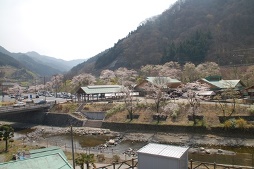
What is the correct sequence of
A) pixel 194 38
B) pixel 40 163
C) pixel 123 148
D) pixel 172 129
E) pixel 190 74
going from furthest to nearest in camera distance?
pixel 194 38 → pixel 190 74 → pixel 172 129 → pixel 123 148 → pixel 40 163

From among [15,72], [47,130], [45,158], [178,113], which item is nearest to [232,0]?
[178,113]

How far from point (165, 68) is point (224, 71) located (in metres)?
16.0

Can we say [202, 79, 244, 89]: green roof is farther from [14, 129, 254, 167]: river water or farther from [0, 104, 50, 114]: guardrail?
[0, 104, 50, 114]: guardrail

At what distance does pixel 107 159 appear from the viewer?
2119 centimetres

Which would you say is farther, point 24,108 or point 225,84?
point 225,84

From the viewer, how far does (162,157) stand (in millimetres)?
12641

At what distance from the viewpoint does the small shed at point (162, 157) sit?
12.5 m

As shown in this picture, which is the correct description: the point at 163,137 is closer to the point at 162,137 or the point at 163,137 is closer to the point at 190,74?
the point at 162,137

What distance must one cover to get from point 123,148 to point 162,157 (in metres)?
14.8

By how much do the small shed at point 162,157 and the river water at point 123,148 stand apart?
929cm

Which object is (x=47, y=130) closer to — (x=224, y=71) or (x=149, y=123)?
(x=149, y=123)

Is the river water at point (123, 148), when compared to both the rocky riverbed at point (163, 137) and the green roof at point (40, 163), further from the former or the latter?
the green roof at point (40, 163)

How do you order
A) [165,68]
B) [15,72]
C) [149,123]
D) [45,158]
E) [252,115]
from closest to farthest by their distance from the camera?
[45,158] < [252,115] < [149,123] < [165,68] < [15,72]

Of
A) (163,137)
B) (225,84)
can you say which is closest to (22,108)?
(163,137)
